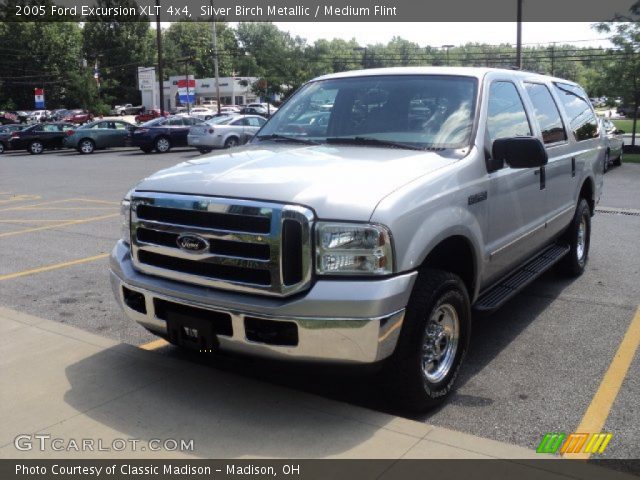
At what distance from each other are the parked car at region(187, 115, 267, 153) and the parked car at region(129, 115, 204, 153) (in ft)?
10.2

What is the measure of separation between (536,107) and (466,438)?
10.4 ft

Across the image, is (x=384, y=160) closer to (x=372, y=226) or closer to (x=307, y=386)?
(x=372, y=226)

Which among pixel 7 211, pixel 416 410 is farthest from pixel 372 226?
pixel 7 211

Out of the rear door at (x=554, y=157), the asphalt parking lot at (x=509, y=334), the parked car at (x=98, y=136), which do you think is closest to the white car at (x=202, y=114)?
the parked car at (x=98, y=136)

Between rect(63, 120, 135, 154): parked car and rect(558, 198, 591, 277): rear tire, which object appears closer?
rect(558, 198, 591, 277): rear tire

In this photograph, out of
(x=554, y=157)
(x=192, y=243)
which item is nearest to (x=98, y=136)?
(x=554, y=157)

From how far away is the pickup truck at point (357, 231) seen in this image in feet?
11.1

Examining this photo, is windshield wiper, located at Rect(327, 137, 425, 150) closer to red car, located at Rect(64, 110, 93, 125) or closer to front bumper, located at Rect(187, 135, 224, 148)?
front bumper, located at Rect(187, 135, 224, 148)

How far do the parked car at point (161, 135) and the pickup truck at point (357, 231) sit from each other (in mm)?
24954

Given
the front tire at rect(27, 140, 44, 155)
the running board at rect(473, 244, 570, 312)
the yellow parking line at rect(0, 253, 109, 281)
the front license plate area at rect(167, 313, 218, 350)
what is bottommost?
the yellow parking line at rect(0, 253, 109, 281)

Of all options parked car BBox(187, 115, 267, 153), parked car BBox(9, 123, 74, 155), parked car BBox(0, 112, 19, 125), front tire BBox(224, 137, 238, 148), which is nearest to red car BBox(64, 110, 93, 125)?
parked car BBox(0, 112, 19, 125)

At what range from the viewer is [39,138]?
3291 centimetres

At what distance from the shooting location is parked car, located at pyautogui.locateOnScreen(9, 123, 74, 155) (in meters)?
32.6

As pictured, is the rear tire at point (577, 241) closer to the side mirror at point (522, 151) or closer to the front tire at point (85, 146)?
the side mirror at point (522, 151)
